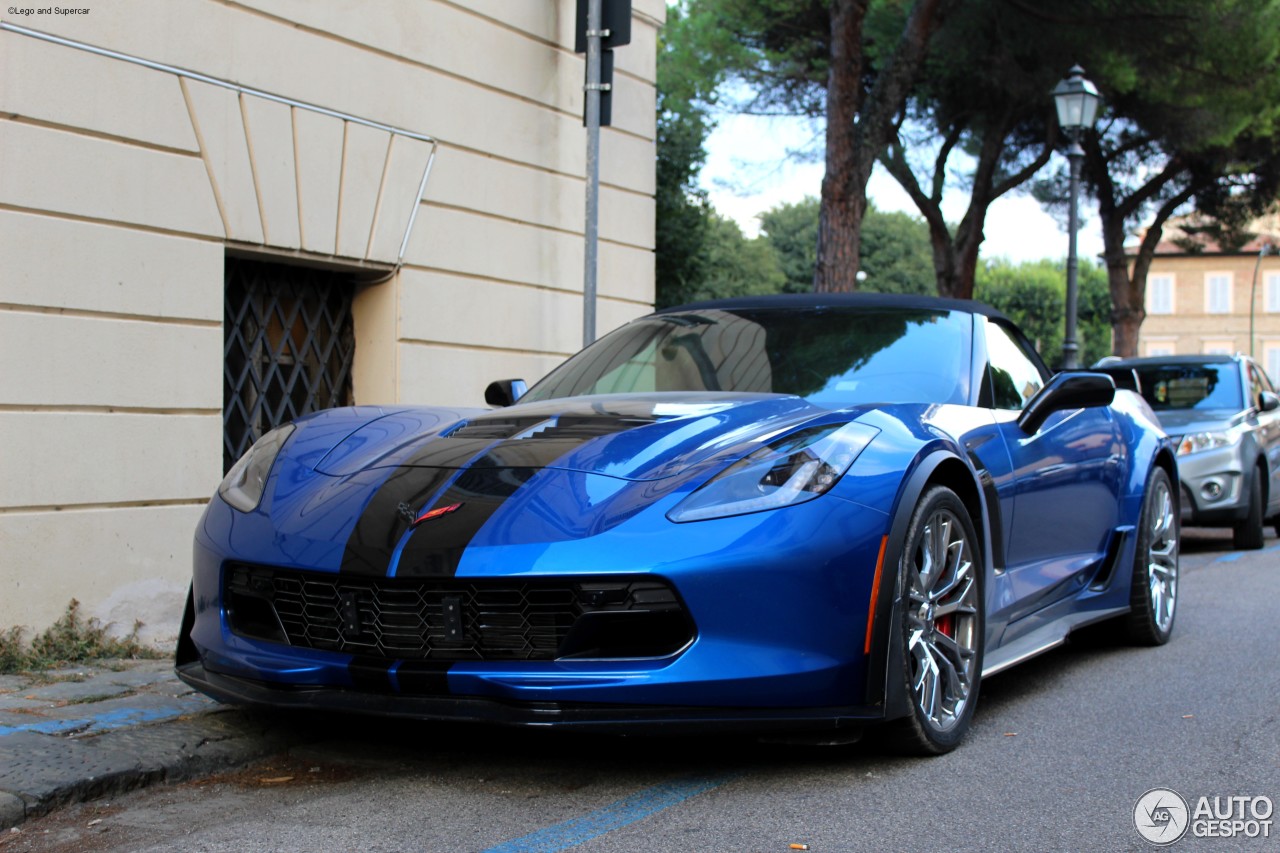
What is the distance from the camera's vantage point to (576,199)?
9.11m

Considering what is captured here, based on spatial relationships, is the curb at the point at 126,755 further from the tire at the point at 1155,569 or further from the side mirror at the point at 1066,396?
the tire at the point at 1155,569

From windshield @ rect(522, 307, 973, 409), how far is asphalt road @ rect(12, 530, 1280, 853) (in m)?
1.13

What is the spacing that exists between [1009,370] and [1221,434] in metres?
6.45

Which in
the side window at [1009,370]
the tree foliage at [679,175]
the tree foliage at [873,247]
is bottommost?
the side window at [1009,370]

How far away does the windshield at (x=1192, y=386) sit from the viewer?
11438mm

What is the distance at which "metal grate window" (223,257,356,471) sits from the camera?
6867 mm

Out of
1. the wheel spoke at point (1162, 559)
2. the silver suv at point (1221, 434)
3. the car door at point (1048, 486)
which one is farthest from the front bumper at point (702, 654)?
the silver suv at point (1221, 434)

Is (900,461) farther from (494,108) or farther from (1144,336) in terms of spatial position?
(1144,336)

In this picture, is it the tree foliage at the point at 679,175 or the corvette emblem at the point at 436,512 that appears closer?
the corvette emblem at the point at 436,512

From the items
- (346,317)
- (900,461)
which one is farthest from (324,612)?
(346,317)

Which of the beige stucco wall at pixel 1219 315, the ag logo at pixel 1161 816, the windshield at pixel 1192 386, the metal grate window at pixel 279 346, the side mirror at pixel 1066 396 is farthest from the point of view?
the beige stucco wall at pixel 1219 315

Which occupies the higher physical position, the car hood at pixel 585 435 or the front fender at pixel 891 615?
the car hood at pixel 585 435

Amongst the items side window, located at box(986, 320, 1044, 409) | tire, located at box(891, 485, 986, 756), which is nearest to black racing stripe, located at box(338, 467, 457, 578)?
tire, located at box(891, 485, 986, 756)

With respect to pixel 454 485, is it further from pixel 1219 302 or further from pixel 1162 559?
pixel 1219 302
